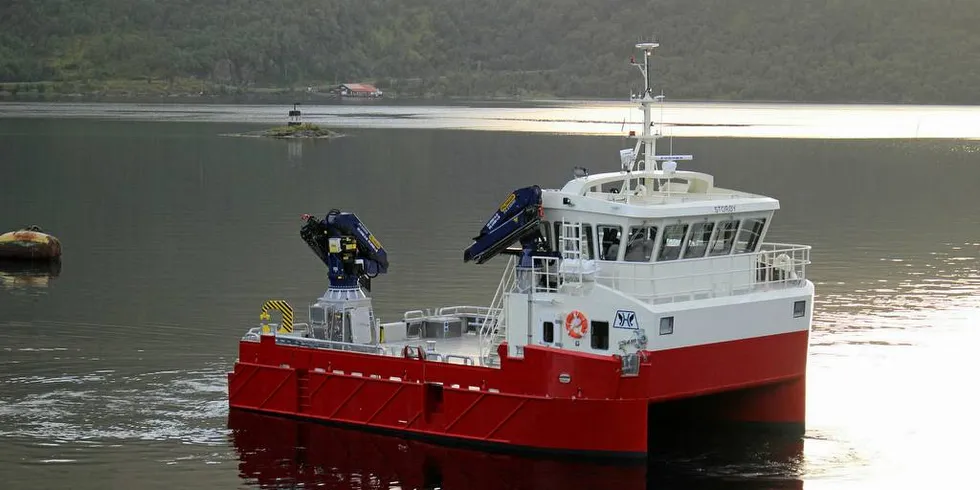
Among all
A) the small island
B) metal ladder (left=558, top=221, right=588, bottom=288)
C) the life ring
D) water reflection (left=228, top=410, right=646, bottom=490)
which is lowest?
water reflection (left=228, top=410, right=646, bottom=490)

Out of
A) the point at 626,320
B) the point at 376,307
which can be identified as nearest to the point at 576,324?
the point at 626,320

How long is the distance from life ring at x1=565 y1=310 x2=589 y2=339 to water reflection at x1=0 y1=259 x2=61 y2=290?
28.2 metres

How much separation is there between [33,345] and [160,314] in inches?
205

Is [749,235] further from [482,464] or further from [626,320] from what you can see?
[482,464]

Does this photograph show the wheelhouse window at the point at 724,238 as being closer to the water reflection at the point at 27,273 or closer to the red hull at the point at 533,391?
the red hull at the point at 533,391

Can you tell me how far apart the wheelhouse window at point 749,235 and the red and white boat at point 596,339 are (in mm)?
31

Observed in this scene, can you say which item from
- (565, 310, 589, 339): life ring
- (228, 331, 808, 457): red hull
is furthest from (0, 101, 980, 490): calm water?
(565, 310, 589, 339): life ring

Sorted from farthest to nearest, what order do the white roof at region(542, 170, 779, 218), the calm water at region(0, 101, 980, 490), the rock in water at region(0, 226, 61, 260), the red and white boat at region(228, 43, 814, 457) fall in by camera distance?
the rock in water at region(0, 226, 61, 260) < the calm water at region(0, 101, 980, 490) < the white roof at region(542, 170, 779, 218) < the red and white boat at region(228, 43, 814, 457)

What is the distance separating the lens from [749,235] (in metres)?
30.5

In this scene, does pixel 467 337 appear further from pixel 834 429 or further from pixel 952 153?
pixel 952 153

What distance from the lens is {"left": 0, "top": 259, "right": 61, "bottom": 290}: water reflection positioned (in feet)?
175

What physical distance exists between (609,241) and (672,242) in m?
1.10

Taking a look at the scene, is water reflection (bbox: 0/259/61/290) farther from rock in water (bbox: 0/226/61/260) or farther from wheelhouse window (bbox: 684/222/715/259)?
wheelhouse window (bbox: 684/222/715/259)

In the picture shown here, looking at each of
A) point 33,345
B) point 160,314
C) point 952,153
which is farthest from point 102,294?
point 952,153
